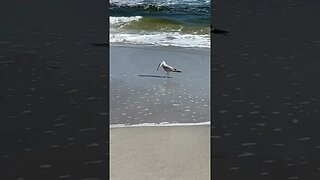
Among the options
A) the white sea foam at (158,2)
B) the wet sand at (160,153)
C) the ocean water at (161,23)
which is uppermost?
the white sea foam at (158,2)

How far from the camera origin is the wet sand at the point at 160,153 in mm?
1371

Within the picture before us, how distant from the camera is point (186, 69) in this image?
3285mm

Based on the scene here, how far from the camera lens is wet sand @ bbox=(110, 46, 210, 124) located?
2.22 m

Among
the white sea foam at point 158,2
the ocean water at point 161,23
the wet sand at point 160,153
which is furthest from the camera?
the white sea foam at point 158,2
